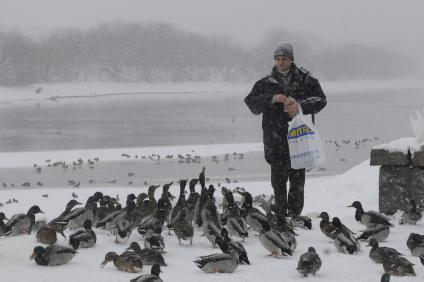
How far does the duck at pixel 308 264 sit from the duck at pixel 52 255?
1.96 m

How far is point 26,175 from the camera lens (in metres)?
19.6

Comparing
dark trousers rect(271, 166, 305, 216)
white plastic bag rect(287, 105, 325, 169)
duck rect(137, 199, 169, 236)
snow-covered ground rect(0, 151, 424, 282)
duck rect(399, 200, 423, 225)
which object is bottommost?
snow-covered ground rect(0, 151, 424, 282)

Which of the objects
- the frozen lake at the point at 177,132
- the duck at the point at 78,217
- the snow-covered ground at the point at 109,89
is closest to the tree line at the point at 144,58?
the snow-covered ground at the point at 109,89

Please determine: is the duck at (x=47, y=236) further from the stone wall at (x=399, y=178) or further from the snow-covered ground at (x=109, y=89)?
the snow-covered ground at (x=109, y=89)

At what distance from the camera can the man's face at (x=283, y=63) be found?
23.9 ft

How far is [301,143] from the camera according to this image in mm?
7195

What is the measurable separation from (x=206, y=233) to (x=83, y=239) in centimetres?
120

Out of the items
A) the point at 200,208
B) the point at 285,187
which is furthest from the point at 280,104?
the point at 200,208

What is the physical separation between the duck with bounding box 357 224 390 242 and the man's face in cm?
202

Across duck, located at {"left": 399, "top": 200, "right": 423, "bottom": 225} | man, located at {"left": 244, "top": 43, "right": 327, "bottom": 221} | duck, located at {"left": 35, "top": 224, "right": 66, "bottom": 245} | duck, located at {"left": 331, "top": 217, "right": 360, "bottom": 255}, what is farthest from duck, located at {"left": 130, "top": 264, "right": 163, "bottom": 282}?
duck, located at {"left": 399, "top": 200, "right": 423, "bottom": 225}

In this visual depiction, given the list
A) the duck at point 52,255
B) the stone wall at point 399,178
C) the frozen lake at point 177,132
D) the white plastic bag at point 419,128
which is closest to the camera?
the duck at point 52,255

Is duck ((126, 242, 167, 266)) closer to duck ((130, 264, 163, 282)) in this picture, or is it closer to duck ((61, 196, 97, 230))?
duck ((130, 264, 163, 282))

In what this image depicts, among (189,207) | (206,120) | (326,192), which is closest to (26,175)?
(326,192)

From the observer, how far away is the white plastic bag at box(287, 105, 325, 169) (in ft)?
23.6
